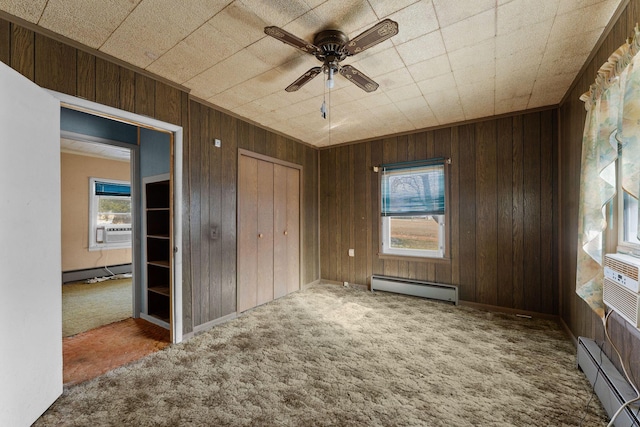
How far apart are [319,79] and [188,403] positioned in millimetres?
2789

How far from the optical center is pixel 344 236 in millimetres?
4758

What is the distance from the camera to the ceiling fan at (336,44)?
5.18 ft

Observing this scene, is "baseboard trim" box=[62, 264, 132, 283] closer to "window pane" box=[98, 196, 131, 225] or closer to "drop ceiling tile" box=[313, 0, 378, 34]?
"window pane" box=[98, 196, 131, 225]

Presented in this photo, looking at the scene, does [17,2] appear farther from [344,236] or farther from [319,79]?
[344,236]

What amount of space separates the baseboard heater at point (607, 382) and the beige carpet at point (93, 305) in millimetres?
4436

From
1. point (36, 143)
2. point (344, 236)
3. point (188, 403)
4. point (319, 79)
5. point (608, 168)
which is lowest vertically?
point (188, 403)

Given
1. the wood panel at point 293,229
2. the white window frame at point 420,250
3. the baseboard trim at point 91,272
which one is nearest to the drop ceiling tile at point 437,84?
the white window frame at point 420,250

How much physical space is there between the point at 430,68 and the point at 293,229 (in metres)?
2.92

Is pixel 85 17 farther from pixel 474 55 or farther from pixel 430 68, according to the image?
pixel 474 55

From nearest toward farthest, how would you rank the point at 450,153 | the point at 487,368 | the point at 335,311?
the point at 487,368
the point at 335,311
the point at 450,153

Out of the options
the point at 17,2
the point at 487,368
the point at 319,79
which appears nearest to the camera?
the point at 17,2

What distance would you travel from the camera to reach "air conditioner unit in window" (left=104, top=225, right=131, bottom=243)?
18.1ft

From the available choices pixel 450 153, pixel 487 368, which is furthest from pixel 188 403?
pixel 450 153

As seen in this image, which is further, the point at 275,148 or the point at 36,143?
the point at 275,148
